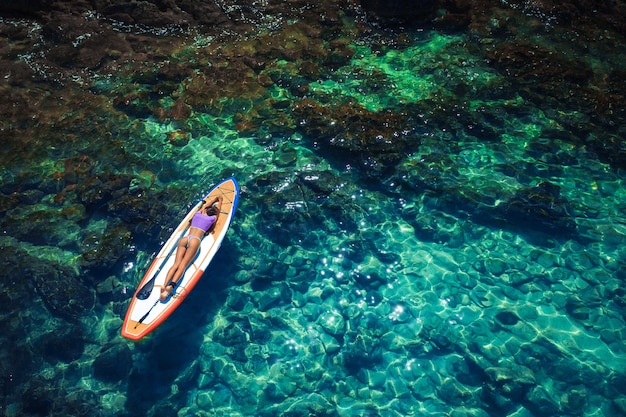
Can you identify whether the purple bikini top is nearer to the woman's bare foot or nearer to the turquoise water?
the turquoise water

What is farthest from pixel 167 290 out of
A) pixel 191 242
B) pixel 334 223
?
pixel 334 223

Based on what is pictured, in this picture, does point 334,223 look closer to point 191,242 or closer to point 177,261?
point 191,242

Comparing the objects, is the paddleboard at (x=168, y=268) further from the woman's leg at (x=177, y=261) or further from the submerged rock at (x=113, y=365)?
the submerged rock at (x=113, y=365)

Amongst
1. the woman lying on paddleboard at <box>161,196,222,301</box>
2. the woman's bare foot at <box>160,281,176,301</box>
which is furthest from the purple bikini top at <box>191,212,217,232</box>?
the woman's bare foot at <box>160,281,176,301</box>

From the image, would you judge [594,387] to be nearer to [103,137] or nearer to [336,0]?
[103,137]

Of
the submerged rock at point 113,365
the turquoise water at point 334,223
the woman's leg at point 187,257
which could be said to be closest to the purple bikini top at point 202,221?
the woman's leg at point 187,257

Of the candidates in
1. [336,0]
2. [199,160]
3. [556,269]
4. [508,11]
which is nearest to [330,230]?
[199,160]
